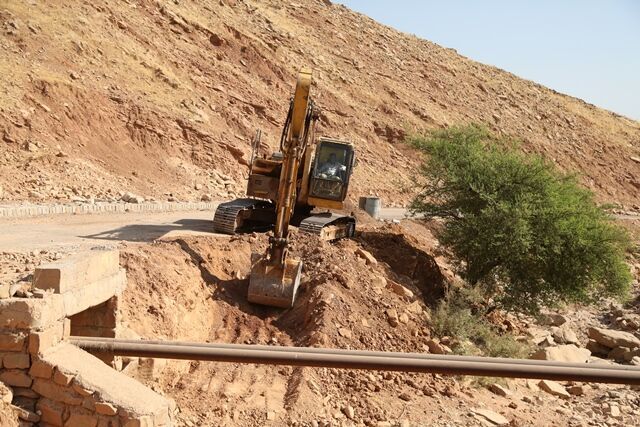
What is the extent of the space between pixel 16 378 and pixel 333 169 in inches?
381

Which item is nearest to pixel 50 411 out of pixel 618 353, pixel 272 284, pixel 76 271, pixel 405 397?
pixel 76 271

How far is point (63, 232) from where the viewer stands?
13.9 metres

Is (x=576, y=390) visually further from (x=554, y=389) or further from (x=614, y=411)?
(x=614, y=411)

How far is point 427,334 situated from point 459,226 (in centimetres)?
537

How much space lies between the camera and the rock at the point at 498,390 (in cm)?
1109

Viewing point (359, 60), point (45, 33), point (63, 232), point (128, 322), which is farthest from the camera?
→ point (359, 60)

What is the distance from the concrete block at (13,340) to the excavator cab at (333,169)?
952 centimetres

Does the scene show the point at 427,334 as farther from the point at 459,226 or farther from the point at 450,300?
the point at 459,226

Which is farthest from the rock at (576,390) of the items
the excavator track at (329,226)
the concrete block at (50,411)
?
the concrete block at (50,411)

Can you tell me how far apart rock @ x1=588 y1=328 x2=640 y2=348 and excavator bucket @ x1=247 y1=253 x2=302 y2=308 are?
754 cm

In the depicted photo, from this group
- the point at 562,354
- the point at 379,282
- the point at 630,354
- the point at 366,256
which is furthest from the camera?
the point at 366,256

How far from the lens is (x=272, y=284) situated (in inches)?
474

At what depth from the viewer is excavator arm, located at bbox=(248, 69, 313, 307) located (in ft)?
39.0

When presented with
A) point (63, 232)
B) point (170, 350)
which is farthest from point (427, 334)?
point (170, 350)
